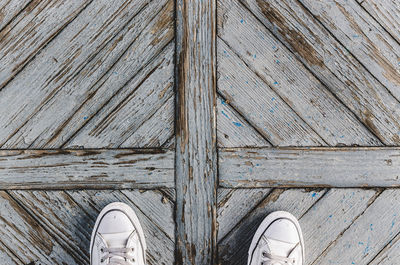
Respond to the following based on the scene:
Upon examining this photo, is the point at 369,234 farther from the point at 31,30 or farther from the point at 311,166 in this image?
the point at 31,30

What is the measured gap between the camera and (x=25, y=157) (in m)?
0.81

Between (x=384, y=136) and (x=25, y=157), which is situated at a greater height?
(x=25, y=157)

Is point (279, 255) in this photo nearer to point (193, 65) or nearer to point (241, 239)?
point (241, 239)

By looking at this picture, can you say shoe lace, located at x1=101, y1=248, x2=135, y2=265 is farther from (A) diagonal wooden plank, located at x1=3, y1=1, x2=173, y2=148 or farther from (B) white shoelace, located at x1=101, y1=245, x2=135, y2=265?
(A) diagonal wooden plank, located at x1=3, y1=1, x2=173, y2=148

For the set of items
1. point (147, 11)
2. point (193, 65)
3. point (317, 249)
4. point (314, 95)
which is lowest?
point (317, 249)

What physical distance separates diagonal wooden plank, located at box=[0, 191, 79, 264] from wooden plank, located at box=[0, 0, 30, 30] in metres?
0.53

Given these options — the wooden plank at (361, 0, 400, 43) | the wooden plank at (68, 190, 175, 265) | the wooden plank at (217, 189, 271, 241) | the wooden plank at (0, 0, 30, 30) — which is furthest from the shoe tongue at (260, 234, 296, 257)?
the wooden plank at (0, 0, 30, 30)

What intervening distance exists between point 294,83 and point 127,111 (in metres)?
0.49

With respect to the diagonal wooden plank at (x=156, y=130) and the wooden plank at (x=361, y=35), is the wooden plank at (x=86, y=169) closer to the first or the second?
the diagonal wooden plank at (x=156, y=130)

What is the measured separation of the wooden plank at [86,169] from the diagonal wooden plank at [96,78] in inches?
1.6

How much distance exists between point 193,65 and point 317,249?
2.09ft

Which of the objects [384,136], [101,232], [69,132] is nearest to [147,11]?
[69,132]

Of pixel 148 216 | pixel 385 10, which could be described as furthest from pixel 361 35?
pixel 148 216

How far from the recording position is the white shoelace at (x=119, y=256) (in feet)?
2.67
